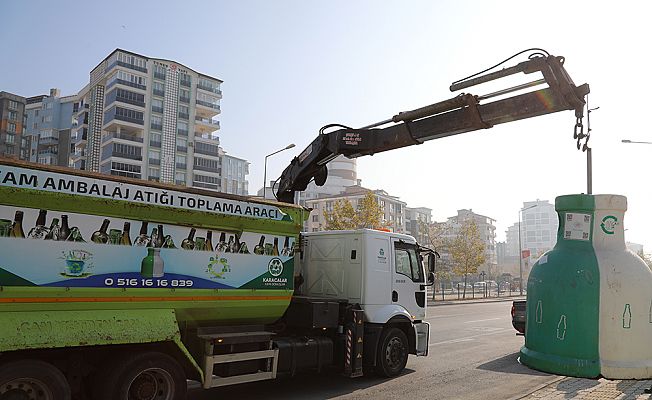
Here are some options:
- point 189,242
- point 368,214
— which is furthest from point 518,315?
point 368,214

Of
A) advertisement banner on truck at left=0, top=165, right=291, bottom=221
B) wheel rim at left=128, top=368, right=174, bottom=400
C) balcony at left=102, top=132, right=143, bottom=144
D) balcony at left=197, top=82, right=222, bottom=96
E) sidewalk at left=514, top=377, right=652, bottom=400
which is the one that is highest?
balcony at left=197, top=82, right=222, bottom=96

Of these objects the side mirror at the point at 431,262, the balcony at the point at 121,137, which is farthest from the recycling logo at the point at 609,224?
the balcony at the point at 121,137

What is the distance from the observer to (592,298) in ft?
9.34

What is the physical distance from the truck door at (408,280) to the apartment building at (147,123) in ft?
214

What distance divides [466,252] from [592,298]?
1794 inches

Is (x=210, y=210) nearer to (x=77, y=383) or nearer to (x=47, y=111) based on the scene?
(x=77, y=383)

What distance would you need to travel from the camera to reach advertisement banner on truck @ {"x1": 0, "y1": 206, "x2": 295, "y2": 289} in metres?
5.89

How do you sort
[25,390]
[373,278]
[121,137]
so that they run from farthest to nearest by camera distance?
1. [121,137]
2. [373,278]
3. [25,390]

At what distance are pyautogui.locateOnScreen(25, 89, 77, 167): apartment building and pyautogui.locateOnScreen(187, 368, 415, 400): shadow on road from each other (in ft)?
274

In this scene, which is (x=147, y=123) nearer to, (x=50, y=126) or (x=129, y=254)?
(x=50, y=126)

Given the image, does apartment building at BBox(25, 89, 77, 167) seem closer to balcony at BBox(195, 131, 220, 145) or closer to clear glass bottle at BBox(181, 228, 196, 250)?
balcony at BBox(195, 131, 220, 145)

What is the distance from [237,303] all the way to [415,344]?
450 cm

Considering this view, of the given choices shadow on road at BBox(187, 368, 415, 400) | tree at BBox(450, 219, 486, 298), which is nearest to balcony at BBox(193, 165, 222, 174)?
tree at BBox(450, 219, 486, 298)

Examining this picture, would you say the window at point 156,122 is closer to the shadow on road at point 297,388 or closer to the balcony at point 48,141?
the balcony at point 48,141
